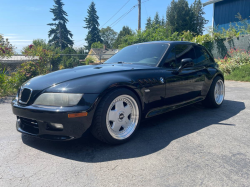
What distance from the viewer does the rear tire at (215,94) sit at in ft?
14.6

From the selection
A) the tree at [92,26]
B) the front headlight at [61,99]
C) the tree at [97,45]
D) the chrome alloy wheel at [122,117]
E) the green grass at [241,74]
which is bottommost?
the chrome alloy wheel at [122,117]

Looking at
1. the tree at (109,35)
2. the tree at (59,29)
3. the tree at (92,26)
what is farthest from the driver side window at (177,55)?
A: the tree at (109,35)

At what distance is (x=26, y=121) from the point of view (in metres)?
2.67

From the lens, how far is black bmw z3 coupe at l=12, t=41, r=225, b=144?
2.42 metres

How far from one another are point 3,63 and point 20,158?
5.83 metres

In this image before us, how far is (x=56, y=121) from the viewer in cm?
236

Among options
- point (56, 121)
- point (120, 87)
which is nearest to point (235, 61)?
point (120, 87)

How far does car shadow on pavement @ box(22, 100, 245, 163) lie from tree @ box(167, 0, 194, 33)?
34279mm

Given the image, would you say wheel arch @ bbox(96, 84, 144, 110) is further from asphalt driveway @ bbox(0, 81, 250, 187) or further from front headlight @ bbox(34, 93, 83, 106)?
asphalt driveway @ bbox(0, 81, 250, 187)

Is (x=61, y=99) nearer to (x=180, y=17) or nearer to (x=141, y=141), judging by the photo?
(x=141, y=141)

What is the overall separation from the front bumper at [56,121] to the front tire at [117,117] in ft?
0.46

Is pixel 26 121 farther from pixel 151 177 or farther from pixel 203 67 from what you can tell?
pixel 203 67

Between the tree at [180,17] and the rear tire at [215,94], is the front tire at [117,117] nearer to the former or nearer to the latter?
the rear tire at [215,94]

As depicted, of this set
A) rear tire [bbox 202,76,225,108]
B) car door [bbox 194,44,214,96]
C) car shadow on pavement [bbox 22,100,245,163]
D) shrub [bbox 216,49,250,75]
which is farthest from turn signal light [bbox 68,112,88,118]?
shrub [bbox 216,49,250,75]
